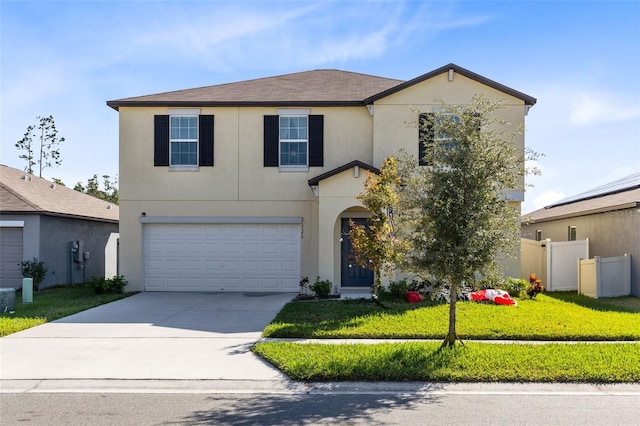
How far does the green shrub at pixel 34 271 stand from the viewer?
1800cm

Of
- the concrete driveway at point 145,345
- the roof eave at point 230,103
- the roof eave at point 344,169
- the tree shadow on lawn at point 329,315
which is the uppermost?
the roof eave at point 230,103

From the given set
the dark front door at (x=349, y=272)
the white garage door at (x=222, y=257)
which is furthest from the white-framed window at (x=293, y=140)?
the dark front door at (x=349, y=272)

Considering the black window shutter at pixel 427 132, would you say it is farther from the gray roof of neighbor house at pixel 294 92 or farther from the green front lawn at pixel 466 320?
the green front lawn at pixel 466 320

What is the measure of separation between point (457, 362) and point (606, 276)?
408 inches

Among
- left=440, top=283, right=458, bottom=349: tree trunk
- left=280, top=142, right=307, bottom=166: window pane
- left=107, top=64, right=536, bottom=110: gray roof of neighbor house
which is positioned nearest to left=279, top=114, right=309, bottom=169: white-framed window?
left=280, top=142, right=307, bottom=166: window pane

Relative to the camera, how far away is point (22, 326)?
11406 millimetres

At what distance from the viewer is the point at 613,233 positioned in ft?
58.4

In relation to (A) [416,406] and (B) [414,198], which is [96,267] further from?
(A) [416,406]

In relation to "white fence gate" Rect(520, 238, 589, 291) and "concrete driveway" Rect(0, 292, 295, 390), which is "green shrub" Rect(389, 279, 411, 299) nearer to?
"concrete driveway" Rect(0, 292, 295, 390)

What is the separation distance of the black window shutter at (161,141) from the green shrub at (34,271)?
17.8ft

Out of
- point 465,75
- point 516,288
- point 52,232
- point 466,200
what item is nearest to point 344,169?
point 465,75

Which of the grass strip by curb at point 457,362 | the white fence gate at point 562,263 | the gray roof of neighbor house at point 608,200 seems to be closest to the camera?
the grass strip by curb at point 457,362

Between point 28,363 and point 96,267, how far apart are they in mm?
14883

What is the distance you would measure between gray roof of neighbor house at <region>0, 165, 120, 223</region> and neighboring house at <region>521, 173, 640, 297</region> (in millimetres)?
16263
